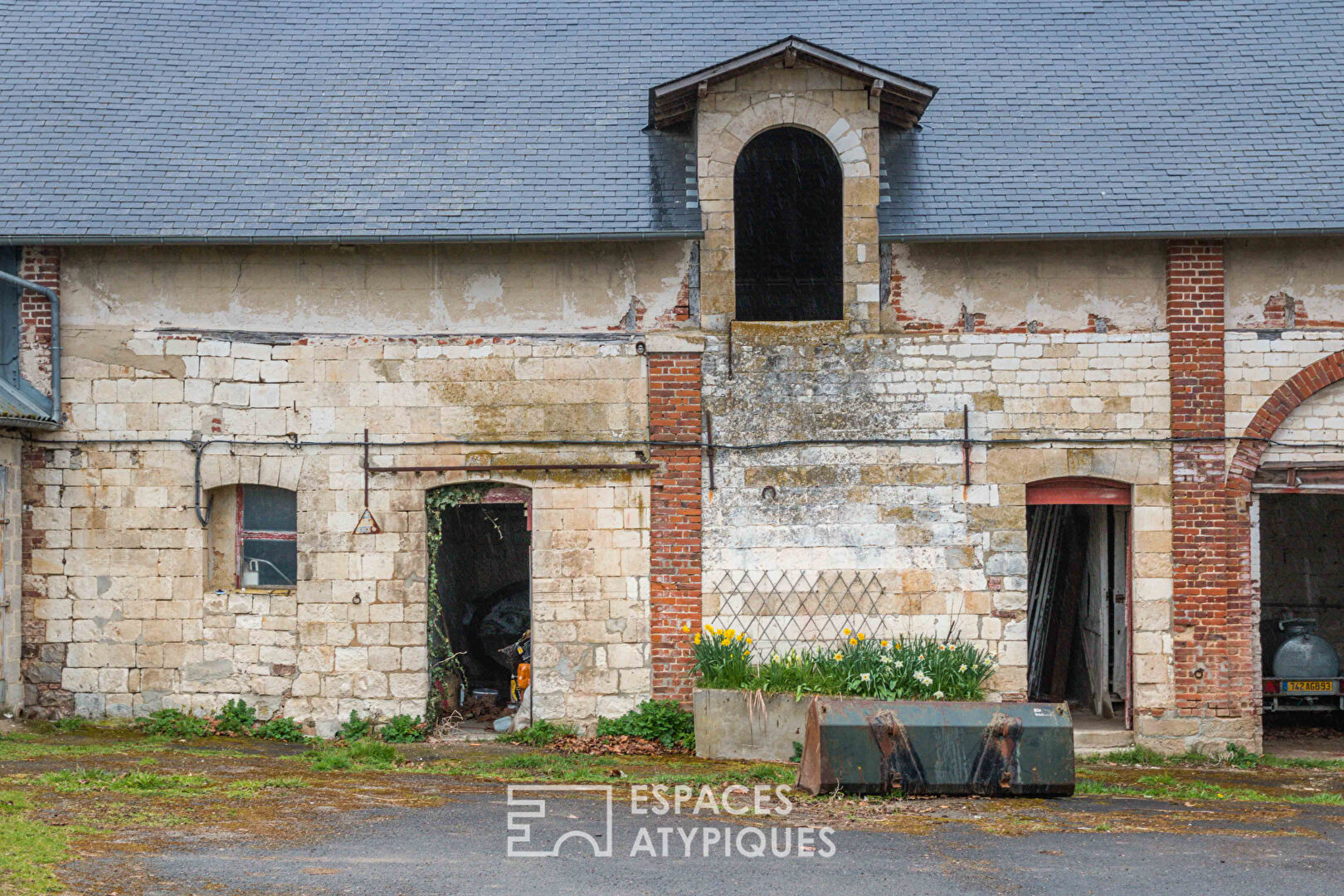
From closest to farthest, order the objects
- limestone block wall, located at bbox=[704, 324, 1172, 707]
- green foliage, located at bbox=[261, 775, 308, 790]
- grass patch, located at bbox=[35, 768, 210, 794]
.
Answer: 1. grass patch, located at bbox=[35, 768, 210, 794]
2. green foliage, located at bbox=[261, 775, 308, 790]
3. limestone block wall, located at bbox=[704, 324, 1172, 707]

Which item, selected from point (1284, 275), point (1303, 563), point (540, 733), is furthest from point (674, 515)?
point (1303, 563)

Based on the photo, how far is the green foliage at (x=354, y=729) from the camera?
11.7 meters

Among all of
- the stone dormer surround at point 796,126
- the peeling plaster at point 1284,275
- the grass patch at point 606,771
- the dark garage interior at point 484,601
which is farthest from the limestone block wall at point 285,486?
the peeling plaster at point 1284,275

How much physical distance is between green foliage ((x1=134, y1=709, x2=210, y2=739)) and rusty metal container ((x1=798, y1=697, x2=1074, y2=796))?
5478 mm

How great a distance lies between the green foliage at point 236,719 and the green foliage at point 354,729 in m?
0.76

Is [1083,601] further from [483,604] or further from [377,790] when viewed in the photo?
[377,790]

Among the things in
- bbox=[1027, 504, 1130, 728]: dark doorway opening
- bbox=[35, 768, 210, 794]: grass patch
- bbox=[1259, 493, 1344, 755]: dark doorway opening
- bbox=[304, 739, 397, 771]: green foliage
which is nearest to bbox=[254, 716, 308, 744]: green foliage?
bbox=[304, 739, 397, 771]: green foliage

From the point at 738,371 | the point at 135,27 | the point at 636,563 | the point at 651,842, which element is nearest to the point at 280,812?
the point at 651,842

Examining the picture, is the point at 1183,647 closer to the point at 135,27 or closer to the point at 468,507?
the point at 468,507

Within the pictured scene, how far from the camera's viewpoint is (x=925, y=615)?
1177 centimetres

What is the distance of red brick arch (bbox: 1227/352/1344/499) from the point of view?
11.8m

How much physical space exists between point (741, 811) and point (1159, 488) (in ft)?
17.1

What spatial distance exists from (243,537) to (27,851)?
199 inches

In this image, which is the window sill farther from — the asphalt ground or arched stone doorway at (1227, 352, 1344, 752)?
arched stone doorway at (1227, 352, 1344, 752)
